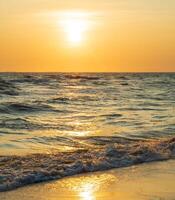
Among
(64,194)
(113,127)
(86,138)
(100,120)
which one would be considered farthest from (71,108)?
Answer: (64,194)

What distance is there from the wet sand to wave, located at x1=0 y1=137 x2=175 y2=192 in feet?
0.97

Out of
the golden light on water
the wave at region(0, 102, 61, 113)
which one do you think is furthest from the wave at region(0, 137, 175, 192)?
the wave at region(0, 102, 61, 113)

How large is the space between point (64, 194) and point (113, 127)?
26.9 ft

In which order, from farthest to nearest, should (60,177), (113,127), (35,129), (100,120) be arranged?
(100,120) → (113,127) → (35,129) → (60,177)

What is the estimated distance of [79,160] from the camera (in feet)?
31.8

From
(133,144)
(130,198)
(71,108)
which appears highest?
(71,108)

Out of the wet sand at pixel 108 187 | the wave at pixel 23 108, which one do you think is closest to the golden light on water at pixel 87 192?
the wet sand at pixel 108 187

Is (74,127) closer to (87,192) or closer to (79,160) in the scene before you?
(79,160)

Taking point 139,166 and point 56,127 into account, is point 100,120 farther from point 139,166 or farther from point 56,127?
point 139,166

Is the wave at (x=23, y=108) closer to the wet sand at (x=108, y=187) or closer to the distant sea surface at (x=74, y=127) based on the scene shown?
the distant sea surface at (x=74, y=127)

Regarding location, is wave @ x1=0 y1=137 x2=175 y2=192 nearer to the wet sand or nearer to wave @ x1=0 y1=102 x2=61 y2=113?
the wet sand

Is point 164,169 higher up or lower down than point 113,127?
lower down

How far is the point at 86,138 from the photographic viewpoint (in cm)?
1308

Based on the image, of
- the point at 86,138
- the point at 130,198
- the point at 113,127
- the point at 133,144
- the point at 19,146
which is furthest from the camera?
the point at 113,127
